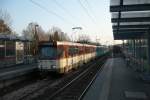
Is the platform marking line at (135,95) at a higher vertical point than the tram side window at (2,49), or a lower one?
lower

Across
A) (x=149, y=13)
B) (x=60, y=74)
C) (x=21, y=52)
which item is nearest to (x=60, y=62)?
(x=60, y=74)

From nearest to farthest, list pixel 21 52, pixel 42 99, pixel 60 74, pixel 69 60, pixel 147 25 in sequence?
pixel 42 99, pixel 147 25, pixel 60 74, pixel 69 60, pixel 21 52

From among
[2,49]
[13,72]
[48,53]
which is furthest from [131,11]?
[2,49]

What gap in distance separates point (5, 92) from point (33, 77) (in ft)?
27.2

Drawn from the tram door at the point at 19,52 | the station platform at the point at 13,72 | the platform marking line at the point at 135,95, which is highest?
the tram door at the point at 19,52

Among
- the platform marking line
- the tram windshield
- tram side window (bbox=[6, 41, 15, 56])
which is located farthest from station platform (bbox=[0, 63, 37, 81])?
the platform marking line

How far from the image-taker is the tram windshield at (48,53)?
2381 cm

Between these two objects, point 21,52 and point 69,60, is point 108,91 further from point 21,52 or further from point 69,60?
point 21,52

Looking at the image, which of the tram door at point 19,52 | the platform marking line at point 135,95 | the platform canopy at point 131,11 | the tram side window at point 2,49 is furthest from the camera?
the tram door at point 19,52

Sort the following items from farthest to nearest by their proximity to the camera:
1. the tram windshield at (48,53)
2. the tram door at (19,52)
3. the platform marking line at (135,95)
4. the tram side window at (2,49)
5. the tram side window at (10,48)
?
1. the tram door at (19,52)
2. the tram side window at (10,48)
3. the tram side window at (2,49)
4. the tram windshield at (48,53)
5. the platform marking line at (135,95)

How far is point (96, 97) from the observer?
1477 cm

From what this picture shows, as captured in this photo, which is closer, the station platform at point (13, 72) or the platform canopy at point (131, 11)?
the platform canopy at point (131, 11)

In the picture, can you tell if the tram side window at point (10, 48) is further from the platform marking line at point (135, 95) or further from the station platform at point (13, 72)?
the platform marking line at point (135, 95)

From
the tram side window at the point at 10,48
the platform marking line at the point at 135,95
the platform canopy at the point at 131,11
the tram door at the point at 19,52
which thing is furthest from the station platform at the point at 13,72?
the tram door at the point at 19,52
